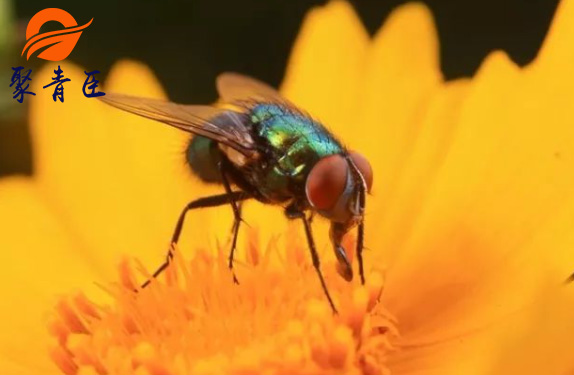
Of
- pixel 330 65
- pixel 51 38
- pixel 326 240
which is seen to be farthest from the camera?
pixel 51 38

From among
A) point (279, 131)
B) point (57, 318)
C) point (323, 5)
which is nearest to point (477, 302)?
point (279, 131)

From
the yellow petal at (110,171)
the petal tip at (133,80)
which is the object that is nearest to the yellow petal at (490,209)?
the yellow petal at (110,171)

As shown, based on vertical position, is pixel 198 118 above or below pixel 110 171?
above

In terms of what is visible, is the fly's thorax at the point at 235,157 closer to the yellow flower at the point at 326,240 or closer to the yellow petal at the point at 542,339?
the yellow flower at the point at 326,240

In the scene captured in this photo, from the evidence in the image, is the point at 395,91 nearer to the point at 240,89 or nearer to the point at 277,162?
the point at 240,89

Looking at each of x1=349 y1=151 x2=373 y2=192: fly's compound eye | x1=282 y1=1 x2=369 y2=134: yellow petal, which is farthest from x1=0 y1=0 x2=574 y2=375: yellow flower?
x1=349 y1=151 x2=373 y2=192: fly's compound eye

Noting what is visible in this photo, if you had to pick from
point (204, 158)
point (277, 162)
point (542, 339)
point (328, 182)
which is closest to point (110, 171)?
point (204, 158)

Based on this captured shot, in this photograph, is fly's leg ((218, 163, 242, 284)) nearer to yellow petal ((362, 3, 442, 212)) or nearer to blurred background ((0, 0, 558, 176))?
yellow petal ((362, 3, 442, 212))
